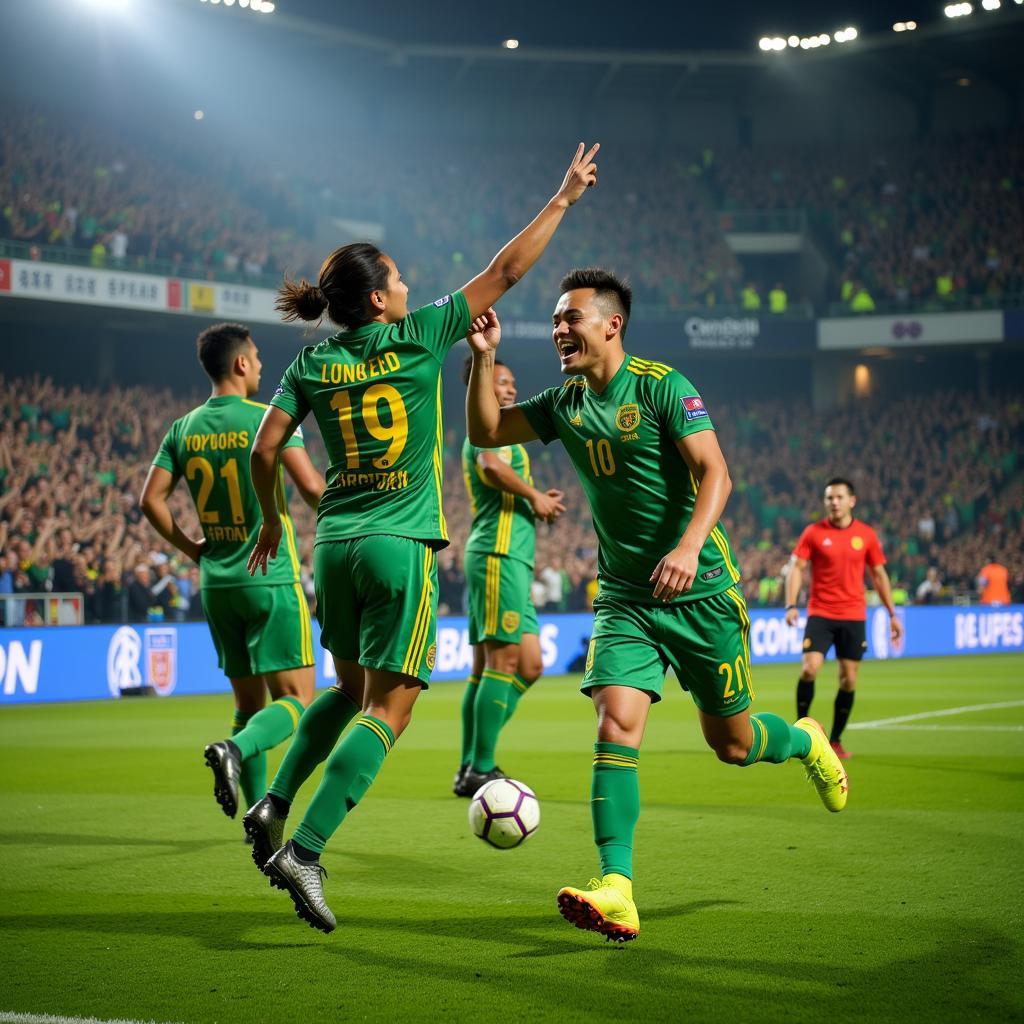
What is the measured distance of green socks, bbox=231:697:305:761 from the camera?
19.4 ft

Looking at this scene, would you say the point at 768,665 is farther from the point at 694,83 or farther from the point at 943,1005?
the point at 694,83

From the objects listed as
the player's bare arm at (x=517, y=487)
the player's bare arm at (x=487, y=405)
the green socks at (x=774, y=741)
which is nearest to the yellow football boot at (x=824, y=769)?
the green socks at (x=774, y=741)

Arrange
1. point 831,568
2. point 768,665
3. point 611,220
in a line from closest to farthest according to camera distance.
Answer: point 831,568 < point 768,665 < point 611,220

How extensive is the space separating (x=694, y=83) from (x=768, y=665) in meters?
25.5

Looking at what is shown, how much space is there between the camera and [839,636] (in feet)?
35.4

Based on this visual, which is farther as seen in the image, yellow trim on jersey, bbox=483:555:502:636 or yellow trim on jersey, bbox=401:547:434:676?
yellow trim on jersey, bbox=483:555:502:636

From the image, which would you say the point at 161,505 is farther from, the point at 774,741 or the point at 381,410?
the point at 774,741

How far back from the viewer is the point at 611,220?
39.9m

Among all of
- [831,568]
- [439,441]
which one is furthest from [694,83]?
[439,441]

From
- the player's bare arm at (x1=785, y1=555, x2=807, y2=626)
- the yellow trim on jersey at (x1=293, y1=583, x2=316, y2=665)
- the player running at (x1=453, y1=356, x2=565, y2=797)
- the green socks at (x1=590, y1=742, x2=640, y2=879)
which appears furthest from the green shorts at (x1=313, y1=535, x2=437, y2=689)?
the player's bare arm at (x1=785, y1=555, x2=807, y2=626)

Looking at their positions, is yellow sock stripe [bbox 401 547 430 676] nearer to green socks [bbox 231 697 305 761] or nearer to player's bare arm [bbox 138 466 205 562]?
green socks [bbox 231 697 305 761]

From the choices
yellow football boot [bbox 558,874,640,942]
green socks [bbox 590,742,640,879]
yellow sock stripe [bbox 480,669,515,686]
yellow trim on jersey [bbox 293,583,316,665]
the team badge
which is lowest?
yellow football boot [bbox 558,874,640,942]

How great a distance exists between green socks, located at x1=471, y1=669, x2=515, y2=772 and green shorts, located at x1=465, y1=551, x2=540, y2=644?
0.90ft

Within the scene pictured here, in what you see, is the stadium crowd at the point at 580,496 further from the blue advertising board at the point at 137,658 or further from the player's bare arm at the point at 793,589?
the player's bare arm at the point at 793,589
